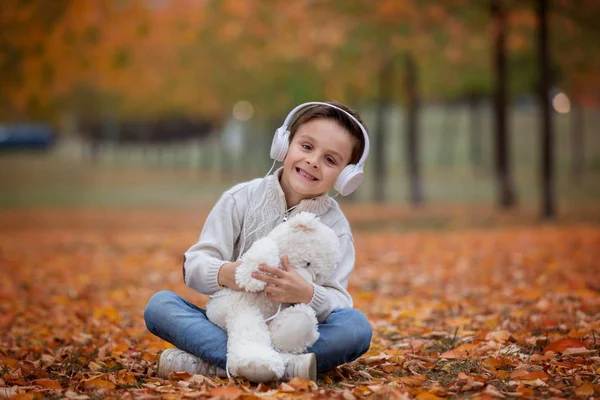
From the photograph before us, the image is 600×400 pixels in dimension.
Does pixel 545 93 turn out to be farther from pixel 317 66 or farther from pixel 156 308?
pixel 156 308

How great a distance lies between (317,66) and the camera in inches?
644

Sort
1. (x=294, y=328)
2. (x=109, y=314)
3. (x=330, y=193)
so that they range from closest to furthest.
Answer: (x=294, y=328)
(x=109, y=314)
(x=330, y=193)

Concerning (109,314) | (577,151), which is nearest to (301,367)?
(109,314)

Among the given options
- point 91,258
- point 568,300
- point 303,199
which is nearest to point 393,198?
point 91,258

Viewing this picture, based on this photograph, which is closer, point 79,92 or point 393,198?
point 393,198

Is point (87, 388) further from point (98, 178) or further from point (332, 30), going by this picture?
point (98, 178)

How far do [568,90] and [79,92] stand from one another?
15807mm

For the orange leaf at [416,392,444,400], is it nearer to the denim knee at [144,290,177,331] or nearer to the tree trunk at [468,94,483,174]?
the denim knee at [144,290,177,331]

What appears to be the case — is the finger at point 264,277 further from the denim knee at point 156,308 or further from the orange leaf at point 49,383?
the orange leaf at point 49,383

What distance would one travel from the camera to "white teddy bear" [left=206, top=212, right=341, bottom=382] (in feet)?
10.8

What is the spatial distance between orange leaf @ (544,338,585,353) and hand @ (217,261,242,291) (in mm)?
1769

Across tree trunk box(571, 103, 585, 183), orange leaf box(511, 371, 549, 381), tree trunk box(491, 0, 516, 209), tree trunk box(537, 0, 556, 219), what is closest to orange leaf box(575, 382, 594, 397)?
orange leaf box(511, 371, 549, 381)

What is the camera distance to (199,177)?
1236 inches

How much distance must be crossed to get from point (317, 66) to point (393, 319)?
11501 millimetres
